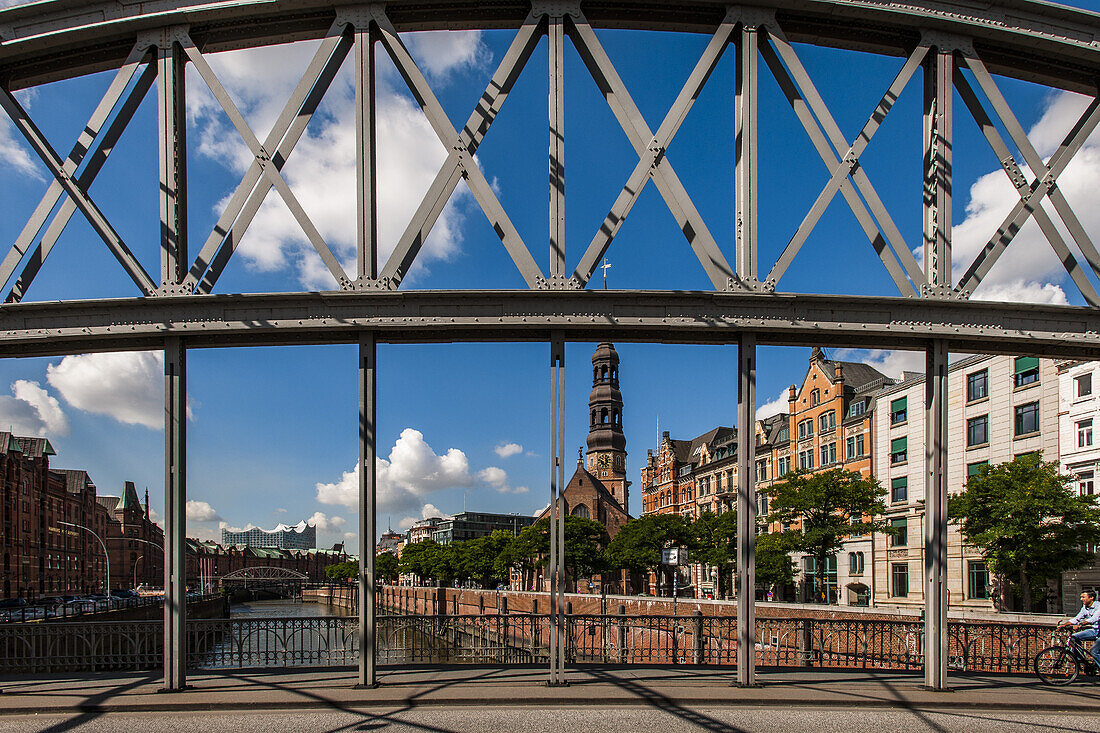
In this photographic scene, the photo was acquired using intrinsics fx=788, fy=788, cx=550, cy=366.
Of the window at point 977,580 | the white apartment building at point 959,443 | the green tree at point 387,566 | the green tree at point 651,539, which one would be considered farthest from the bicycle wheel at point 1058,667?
the green tree at point 387,566

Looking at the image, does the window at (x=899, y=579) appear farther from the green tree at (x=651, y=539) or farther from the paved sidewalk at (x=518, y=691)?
the paved sidewalk at (x=518, y=691)

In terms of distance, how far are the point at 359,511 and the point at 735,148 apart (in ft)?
25.8

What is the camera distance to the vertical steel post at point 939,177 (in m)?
12.0

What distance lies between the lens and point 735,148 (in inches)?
480

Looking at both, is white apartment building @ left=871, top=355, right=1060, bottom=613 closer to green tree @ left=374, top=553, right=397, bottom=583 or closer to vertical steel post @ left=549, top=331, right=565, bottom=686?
vertical steel post @ left=549, top=331, right=565, bottom=686

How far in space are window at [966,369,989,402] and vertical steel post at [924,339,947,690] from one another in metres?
33.4

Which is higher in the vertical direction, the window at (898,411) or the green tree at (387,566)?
the window at (898,411)

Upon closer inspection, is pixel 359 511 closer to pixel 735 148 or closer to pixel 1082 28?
pixel 735 148

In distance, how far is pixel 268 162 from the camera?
11828mm

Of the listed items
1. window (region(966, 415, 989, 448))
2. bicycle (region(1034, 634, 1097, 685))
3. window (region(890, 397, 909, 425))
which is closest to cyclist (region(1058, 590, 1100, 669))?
bicycle (region(1034, 634, 1097, 685))

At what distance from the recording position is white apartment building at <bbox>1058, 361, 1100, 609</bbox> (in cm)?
3322

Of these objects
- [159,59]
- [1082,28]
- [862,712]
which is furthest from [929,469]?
[159,59]

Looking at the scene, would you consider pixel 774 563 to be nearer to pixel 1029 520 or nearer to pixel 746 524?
pixel 1029 520

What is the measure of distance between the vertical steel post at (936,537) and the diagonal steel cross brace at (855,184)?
155 cm
